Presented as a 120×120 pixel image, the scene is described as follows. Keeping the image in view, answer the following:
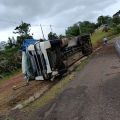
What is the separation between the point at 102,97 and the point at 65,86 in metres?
4.59

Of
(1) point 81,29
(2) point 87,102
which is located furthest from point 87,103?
(1) point 81,29

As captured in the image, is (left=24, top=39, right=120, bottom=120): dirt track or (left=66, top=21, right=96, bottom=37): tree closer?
(left=24, top=39, right=120, bottom=120): dirt track

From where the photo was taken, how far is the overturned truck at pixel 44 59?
19094mm

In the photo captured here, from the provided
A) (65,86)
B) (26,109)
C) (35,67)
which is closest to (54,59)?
(35,67)

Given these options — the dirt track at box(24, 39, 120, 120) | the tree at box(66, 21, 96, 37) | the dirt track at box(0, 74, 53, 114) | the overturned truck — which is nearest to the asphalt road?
the dirt track at box(24, 39, 120, 120)

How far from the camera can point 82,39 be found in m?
28.3

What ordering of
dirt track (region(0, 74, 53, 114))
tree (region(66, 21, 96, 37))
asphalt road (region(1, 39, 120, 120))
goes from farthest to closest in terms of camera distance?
tree (region(66, 21, 96, 37)) < dirt track (region(0, 74, 53, 114)) < asphalt road (region(1, 39, 120, 120))

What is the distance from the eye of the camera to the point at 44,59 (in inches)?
749

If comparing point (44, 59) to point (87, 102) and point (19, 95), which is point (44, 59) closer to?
point (19, 95)

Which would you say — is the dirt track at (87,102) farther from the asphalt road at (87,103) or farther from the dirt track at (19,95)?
the dirt track at (19,95)

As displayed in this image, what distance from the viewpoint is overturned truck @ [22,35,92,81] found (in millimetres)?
19094

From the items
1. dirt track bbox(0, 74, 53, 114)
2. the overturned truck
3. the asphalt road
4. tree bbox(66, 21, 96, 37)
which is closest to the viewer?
the asphalt road

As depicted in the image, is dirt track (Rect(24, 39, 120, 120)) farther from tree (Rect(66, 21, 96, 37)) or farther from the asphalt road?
tree (Rect(66, 21, 96, 37))

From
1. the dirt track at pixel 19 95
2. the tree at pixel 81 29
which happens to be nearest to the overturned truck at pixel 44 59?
the dirt track at pixel 19 95
